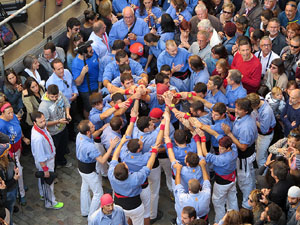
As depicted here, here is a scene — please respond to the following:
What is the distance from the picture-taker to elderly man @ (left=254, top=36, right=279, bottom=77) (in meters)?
8.66

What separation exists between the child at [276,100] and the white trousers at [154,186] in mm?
2082

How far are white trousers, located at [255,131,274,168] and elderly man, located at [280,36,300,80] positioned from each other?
4.07 ft

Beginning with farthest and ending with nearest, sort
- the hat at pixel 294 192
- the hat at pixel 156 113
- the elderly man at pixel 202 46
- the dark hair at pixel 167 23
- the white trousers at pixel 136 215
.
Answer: the dark hair at pixel 167 23
the elderly man at pixel 202 46
the hat at pixel 156 113
the white trousers at pixel 136 215
the hat at pixel 294 192

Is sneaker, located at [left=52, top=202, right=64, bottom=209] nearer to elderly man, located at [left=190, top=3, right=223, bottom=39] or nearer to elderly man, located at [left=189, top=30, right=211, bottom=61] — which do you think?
elderly man, located at [left=189, top=30, right=211, bottom=61]

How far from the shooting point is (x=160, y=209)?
26.8 feet

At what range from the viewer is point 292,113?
25.8 feet

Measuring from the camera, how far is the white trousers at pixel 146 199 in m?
7.41

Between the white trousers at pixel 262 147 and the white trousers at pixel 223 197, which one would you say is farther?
the white trousers at pixel 262 147

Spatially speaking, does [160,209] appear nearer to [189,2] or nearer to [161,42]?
[161,42]

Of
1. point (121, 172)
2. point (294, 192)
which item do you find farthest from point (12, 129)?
point (294, 192)

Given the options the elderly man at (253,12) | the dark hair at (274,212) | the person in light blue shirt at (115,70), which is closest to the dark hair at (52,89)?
the person in light blue shirt at (115,70)

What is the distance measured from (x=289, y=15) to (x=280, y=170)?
163 inches

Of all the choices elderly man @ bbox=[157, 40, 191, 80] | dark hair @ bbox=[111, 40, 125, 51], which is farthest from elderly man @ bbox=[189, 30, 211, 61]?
dark hair @ bbox=[111, 40, 125, 51]

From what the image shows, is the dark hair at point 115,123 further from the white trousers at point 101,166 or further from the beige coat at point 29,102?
the beige coat at point 29,102
